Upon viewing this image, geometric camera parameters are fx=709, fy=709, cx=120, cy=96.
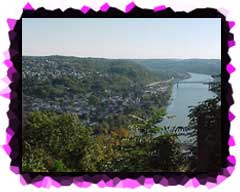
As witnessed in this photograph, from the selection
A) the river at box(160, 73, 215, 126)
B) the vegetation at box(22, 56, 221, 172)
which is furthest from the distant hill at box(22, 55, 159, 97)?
the river at box(160, 73, 215, 126)

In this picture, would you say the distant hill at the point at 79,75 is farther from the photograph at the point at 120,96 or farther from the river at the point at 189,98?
the river at the point at 189,98

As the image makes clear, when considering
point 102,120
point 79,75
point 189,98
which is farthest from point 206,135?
point 79,75

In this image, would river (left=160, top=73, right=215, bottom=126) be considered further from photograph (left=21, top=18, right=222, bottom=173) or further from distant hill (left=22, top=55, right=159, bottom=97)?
distant hill (left=22, top=55, right=159, bottom=97)

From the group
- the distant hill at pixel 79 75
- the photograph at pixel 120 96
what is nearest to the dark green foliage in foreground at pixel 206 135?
the photograph at pixel 120 96

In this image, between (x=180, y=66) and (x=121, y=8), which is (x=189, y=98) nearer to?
(x=180, y=66)

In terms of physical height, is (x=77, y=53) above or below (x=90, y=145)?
above

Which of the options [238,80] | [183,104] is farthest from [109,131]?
[238,80]

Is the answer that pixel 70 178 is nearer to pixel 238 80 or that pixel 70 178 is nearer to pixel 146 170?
pixel 146 170
